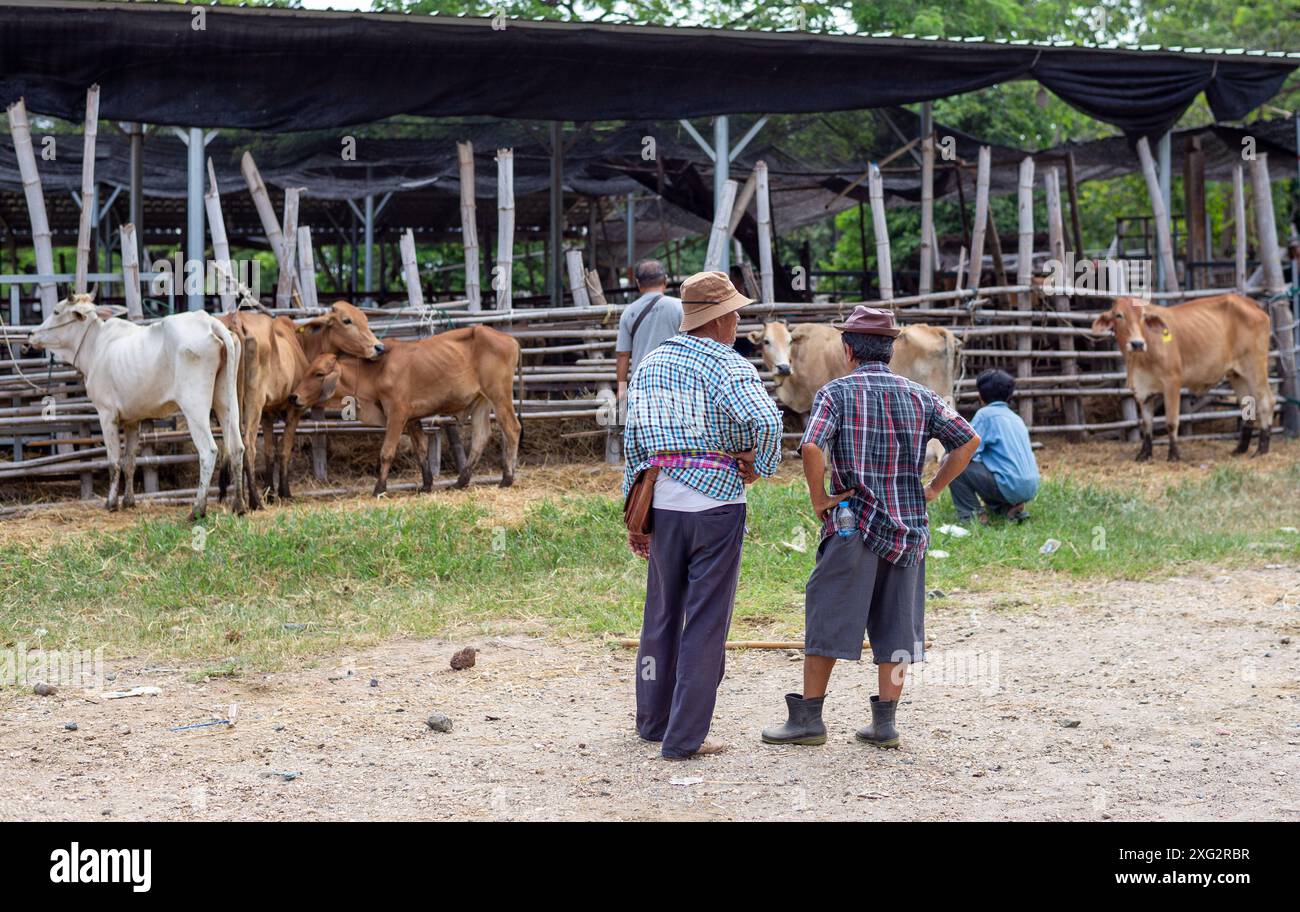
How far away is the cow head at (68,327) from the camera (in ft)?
33.1

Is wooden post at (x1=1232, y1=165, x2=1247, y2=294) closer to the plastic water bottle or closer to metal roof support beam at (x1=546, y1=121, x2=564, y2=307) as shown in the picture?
metal roof support beam at (x1=546, y1=121, x2=564, y2=307)

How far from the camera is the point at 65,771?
496cm

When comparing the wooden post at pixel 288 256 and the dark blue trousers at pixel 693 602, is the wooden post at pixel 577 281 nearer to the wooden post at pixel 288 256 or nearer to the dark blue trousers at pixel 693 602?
the wooden post at pixel 288 256

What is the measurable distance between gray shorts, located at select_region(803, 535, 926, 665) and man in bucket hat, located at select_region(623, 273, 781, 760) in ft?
1.00

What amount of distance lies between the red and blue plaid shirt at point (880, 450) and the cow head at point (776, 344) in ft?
20.9

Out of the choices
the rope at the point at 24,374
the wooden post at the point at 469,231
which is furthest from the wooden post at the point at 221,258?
the wooden post at the point at 469,231

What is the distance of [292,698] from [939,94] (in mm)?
8947

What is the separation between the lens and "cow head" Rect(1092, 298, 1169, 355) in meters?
12.6

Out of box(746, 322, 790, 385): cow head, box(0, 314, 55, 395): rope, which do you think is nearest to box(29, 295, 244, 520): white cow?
box(0, 314, 55, 395): rope

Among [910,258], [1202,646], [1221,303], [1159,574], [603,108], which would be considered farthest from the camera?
[910,258]

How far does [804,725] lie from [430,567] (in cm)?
369

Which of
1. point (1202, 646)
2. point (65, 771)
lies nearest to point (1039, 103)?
point (1202, 646)

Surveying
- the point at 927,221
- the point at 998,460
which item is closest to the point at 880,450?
the point at 998,460
